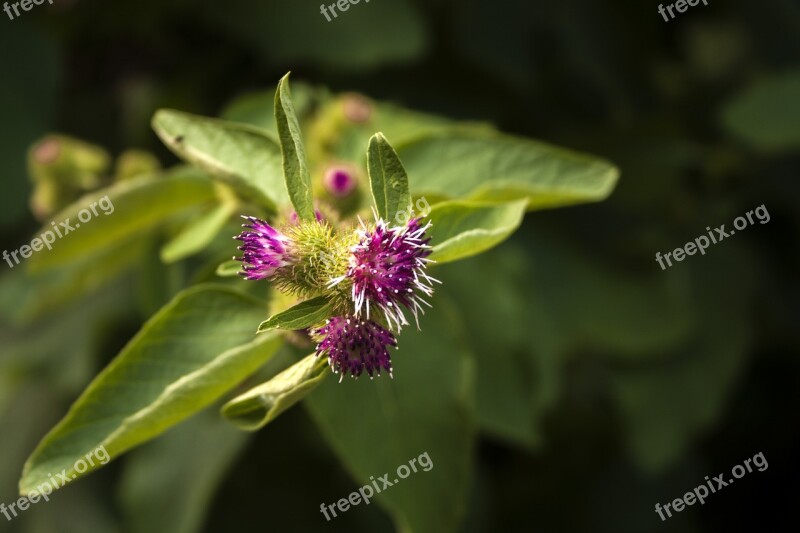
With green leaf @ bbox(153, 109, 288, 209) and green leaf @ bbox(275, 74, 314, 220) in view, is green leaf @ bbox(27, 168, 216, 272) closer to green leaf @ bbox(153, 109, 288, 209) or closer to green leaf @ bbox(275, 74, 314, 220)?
green leaf @ bbox(153, 109, 288, 209)

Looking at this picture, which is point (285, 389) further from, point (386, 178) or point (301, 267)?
point (386, 178)

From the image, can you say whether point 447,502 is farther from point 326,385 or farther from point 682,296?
point 682,296

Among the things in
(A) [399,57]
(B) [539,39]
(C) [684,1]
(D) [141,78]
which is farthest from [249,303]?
(C) [684,1]

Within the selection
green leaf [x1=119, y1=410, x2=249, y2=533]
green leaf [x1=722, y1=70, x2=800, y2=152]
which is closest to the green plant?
green leaf [x1=119, y1=410, x2=249, y2=533]

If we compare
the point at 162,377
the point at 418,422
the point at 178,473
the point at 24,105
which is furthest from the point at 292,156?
the point at 24,105

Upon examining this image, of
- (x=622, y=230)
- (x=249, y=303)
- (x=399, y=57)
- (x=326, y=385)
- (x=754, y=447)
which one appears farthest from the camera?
(x=754, y=447)

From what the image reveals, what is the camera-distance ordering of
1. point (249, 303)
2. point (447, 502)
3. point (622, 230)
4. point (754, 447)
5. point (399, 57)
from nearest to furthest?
point (249, 303) → point (447, 502) → point (399, 57) → point (622, 230) → point (754, 447)

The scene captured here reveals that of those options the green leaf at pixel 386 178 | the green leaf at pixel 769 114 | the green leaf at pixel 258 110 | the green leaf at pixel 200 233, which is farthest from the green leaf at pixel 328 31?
the green leaf at pixel 386 178
